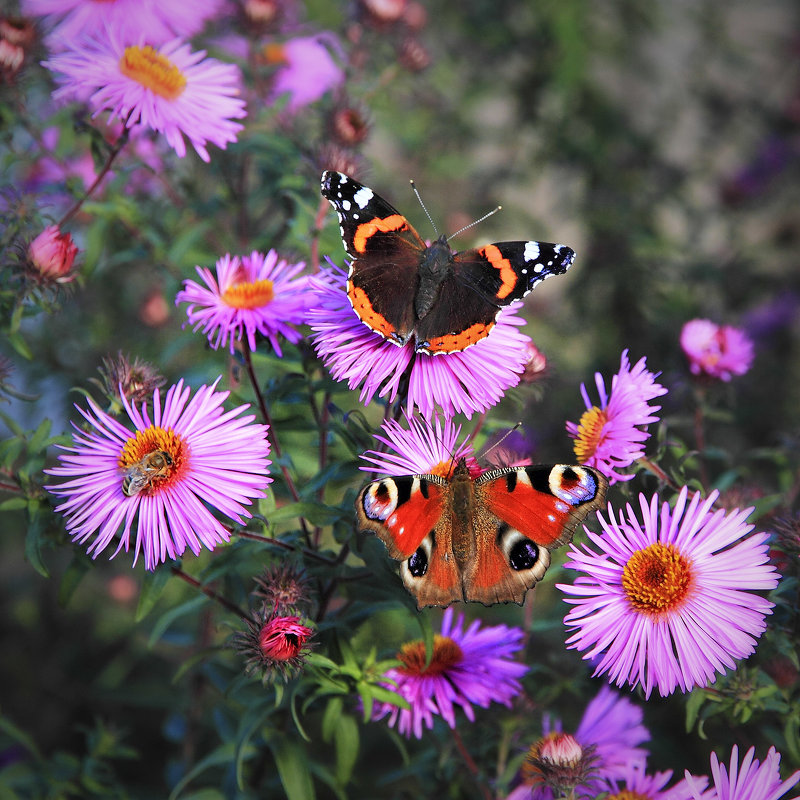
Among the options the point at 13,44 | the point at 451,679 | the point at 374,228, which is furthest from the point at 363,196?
the point at 13,44

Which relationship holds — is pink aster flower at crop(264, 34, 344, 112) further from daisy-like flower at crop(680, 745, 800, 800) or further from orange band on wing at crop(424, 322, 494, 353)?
daisy-like flower at crop(680, 745, 800, 800)

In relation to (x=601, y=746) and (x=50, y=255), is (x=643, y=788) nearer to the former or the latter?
(x=601, y=746)

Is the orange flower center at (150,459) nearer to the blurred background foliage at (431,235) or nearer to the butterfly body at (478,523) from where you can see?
the blurred background foliage at (431,235)

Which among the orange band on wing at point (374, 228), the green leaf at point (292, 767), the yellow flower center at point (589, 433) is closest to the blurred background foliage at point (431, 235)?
the green leaf at point (292, 767)

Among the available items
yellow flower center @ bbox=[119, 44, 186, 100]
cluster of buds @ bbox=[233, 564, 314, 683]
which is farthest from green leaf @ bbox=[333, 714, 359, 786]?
yellow flower center @ bbox=[119, 44, 186, 100]

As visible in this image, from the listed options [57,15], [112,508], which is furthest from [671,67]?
[112,508]

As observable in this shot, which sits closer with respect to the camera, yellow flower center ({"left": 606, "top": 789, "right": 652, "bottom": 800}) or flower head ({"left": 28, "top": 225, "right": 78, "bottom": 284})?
yellow flower center ({"left": 606, "top": 789, "right": 652, "bottom": 800})
